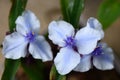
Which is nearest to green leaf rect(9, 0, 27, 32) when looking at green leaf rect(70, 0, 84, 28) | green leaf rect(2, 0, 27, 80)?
green leaf rect(2, 0, 27, 80)

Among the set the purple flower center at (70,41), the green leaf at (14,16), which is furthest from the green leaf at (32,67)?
the purple flower center at (70,41)

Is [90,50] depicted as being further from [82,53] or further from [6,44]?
[6,44]

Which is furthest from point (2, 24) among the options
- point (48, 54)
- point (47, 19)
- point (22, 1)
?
point (48, 54)

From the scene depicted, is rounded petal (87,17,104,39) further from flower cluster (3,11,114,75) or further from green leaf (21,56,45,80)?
green leaf (21,56,45,80)

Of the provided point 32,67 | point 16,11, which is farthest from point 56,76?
point 16,11

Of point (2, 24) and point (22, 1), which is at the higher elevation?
point (22, 1)

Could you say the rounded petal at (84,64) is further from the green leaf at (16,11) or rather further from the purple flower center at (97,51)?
the green leaf at (16,11)

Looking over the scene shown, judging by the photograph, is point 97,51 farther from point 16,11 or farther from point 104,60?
point 16,11
